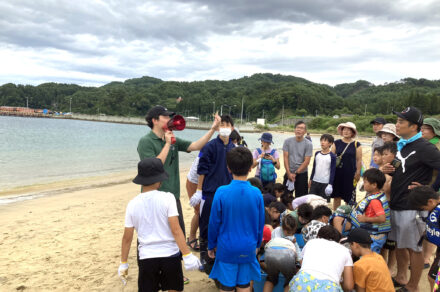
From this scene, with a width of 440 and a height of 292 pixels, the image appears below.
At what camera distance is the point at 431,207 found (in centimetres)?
289

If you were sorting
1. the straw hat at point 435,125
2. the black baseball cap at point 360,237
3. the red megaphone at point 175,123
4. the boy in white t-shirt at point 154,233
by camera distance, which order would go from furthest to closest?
the straw hat at point 435,125, the red megaphone at point 175,123, the black baseball cap at point 360,237, the boy in white t-shirt at point 154,233

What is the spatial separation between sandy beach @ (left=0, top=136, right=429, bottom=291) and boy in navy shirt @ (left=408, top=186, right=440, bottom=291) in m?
1.06

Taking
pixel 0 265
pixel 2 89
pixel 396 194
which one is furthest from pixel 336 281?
pixel 2 89

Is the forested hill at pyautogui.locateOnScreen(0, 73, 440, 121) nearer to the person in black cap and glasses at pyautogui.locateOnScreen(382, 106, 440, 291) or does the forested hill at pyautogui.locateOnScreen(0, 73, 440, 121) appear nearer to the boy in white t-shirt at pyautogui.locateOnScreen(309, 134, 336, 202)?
the boy in white t-shirt at pyautogui.locateOnScreen(309, 134, 336, 202)

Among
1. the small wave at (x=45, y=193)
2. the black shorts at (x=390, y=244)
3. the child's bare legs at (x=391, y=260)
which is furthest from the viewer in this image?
the small wave at (x=45, y=193)

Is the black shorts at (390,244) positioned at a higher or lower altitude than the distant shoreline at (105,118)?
lower

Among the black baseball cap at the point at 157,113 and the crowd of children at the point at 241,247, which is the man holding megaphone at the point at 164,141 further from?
the crowd of children at the point at 241,247

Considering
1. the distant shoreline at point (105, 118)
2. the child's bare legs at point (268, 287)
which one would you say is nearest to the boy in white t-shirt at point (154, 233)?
the child's bare legs at point (268, 287)

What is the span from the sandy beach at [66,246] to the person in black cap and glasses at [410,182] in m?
0.61

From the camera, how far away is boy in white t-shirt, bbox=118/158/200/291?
8.12 feet

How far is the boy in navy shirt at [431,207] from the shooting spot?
2.81m

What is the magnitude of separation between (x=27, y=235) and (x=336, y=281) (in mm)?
6136

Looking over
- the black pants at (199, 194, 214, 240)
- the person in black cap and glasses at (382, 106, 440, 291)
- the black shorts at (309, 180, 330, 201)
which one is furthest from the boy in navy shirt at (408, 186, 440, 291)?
the black shorts at (309, 180, 330, 201)

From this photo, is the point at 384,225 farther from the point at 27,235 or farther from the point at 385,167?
the point at 27,235
